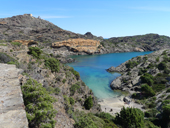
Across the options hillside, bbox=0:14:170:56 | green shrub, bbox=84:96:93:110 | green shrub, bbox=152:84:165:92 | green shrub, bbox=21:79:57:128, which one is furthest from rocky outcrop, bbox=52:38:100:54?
green shrub, bbox=21:79:57:128

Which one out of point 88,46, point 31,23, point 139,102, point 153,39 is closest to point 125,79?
point 139,102

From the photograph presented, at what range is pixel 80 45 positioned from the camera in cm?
11700

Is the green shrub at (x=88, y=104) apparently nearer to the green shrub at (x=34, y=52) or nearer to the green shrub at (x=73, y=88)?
the green shrub at (x=73, y=88)

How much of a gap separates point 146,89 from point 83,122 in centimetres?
2780

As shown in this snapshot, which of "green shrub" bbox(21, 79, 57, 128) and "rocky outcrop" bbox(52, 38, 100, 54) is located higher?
"rocky outcrop" bbox(52, 38, 100, 54)

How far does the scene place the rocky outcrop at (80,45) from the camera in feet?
355

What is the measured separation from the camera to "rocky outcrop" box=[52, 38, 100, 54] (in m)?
108

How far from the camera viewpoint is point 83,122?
10492mm

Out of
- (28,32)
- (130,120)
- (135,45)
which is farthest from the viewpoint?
(135,45)

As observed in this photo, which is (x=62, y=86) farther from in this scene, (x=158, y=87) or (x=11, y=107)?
(x=158, y=87)

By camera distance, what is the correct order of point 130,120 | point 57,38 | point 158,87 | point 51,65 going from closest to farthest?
1. point 130,120
2. point 51,65
3. point 158,87
4. point 57,38

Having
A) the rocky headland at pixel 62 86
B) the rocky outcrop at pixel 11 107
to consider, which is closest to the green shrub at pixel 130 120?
the rocky headland at pixel 62 86

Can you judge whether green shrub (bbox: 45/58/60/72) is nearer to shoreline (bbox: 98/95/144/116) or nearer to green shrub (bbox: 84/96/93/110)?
green shrub (bbox: 84/96/93/110)

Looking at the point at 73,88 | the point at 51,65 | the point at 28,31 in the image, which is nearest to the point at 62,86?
the point at 73,88
